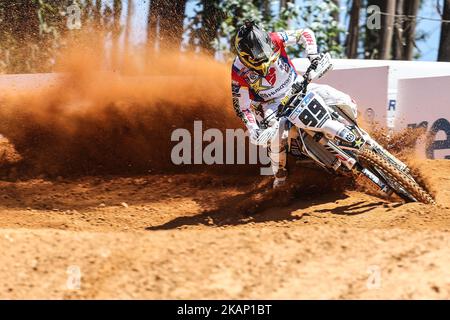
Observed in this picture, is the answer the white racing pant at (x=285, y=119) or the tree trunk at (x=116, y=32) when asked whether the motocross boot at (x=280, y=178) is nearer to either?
the white racing pant at (x=285, y=119)

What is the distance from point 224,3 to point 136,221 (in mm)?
8079

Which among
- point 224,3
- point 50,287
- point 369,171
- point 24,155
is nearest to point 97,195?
point 24,155

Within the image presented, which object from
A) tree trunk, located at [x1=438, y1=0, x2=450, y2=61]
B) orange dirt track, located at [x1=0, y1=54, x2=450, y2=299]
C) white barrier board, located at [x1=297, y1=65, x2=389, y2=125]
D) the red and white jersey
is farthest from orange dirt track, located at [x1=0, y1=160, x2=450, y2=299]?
tree trunk, located at [x1=438, y1=0, x2=450, y2=61]

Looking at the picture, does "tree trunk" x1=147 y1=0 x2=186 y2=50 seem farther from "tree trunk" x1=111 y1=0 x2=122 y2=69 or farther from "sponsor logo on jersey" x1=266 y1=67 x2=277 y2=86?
"sponsor logo on jersey" x1=266 y1=67 x2=277 y2=86

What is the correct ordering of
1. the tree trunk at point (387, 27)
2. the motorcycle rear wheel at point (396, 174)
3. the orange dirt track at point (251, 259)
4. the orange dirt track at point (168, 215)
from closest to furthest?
the orange dirt track at point (251, 259) → the orange dirt track at point (168, 215) → the motorcycle rear wheel at point (396, 174) → the tree trunk at point (387, 27)

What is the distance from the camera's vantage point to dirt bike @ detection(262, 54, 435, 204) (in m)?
7.19

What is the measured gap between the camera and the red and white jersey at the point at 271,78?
24.8ft

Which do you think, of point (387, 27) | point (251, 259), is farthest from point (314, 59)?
point (387, 27)

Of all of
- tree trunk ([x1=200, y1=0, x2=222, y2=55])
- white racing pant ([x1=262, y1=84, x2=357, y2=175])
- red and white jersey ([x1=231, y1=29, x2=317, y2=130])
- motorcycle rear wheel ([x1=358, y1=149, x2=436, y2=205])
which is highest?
tree trunk ([x1=200, y1=0, x2=222, y2=55])

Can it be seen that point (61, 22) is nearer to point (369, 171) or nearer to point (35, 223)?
point (35, 223)

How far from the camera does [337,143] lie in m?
7.27

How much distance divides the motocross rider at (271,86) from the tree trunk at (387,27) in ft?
25.4

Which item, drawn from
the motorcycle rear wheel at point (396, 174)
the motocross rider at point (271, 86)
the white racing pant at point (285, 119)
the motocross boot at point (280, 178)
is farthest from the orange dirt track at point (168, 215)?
the motocross rider at point (271, 86)

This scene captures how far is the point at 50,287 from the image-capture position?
468 cm
